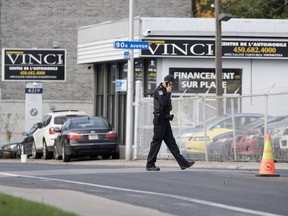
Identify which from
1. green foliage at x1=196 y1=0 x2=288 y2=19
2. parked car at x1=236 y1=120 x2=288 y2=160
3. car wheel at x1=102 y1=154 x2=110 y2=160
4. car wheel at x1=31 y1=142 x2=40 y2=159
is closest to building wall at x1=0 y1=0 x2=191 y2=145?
green foliage at x1=196 y1=0 x2=288 y2=19

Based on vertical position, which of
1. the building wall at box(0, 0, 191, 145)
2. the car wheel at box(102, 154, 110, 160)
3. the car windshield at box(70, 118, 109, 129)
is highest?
the building wall at box(0, 0, 191, 145)

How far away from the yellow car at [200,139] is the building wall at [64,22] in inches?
863

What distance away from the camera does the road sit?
41.3 feet

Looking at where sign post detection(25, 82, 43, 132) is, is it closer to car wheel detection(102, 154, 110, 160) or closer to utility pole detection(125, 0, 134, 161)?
car wheel detection(102, 154, 110, 160)

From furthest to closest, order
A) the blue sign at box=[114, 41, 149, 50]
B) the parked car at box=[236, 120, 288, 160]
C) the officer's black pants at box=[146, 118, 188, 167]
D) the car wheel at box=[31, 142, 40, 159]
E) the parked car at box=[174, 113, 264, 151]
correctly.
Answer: the car wheel at box=[31, 142, 40, 159]
the blue sign at box=[114, 41, 149, 50]
the parked car at box=[174, 113, 264, 151]
the parked car at box=[236, 120, 288, 160]
the officer's black pants at box=[146, 118, 188, 167]

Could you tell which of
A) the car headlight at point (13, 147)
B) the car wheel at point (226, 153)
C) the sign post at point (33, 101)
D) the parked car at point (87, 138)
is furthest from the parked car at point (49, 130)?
the car wheel at point (226, 153)

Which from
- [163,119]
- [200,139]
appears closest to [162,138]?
[163,119]

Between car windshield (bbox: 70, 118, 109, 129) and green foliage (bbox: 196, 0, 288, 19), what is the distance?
1526 cm

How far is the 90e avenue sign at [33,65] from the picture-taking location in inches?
1668

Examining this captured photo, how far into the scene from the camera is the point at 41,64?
43.0m

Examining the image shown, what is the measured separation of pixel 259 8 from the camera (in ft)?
147

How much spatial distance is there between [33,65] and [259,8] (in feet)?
35.5

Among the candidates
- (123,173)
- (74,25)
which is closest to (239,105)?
(123,173)

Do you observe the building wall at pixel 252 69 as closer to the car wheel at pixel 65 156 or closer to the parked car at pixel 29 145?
the car wheel at pixel 65 156
